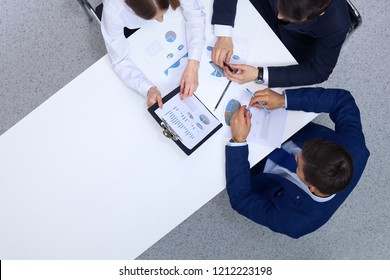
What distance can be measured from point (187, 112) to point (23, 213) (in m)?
0.67

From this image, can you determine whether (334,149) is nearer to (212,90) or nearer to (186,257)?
(212,90)

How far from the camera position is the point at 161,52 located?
132 centimetres

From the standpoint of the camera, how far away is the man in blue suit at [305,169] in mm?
1168

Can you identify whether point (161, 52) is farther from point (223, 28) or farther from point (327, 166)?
point (327, 166)

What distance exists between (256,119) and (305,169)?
0.24 meters

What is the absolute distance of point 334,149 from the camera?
3.80 ft

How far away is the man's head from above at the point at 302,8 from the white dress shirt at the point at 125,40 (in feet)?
0.98

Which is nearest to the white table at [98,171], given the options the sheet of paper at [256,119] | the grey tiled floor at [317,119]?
the sheet of paper at [256,119]

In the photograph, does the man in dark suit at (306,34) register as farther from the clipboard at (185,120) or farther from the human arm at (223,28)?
the clipboard at (185,120)

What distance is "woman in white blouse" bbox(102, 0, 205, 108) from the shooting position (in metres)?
1.27

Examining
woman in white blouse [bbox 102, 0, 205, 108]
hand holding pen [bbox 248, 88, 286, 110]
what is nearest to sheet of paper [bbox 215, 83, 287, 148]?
hand holding pen [bbox 248, 88, 286, 110]

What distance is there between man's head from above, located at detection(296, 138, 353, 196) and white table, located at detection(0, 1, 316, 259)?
16 centimetres
